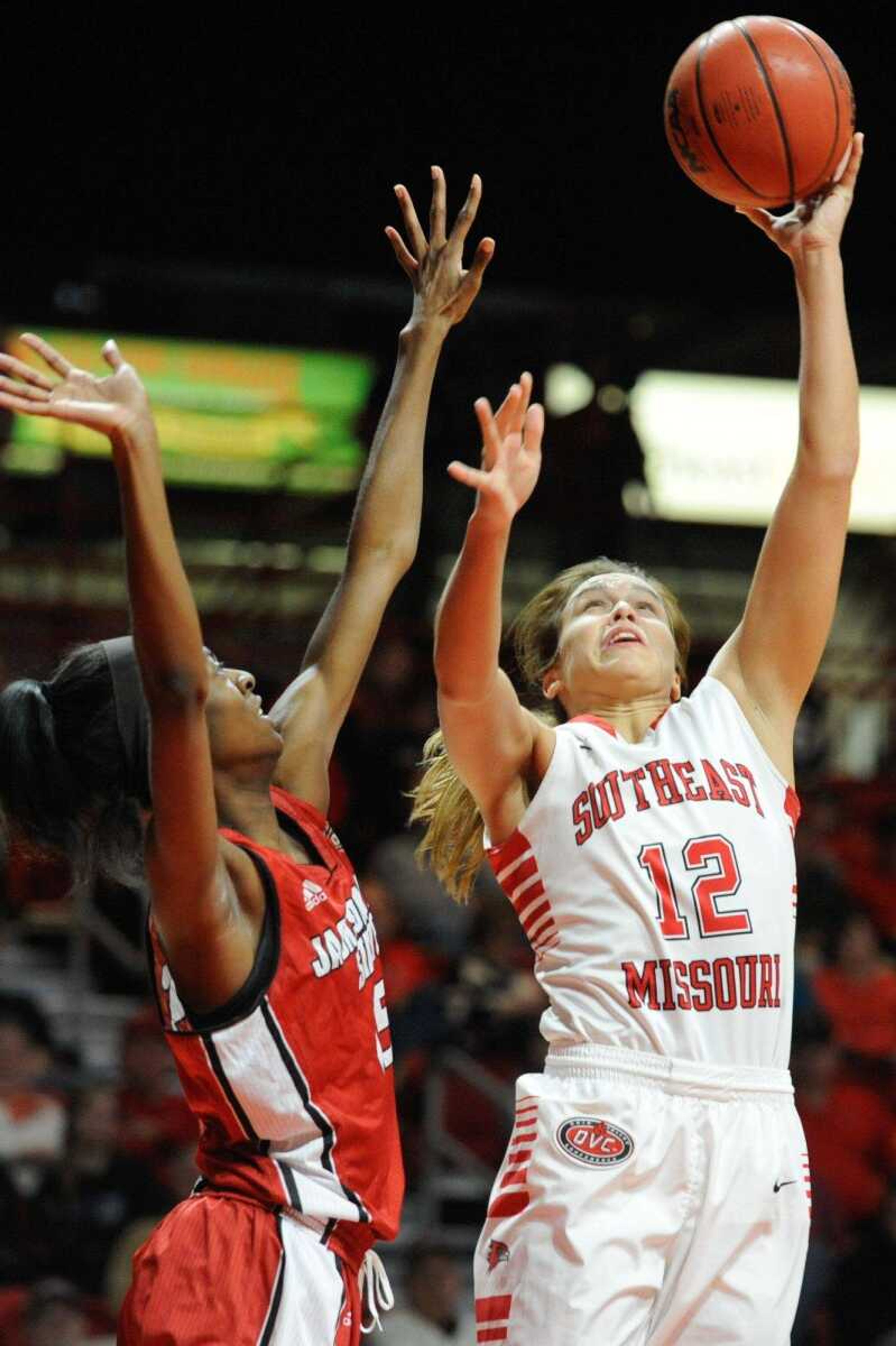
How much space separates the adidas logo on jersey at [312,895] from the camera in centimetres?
312

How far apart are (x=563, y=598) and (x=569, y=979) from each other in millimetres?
820

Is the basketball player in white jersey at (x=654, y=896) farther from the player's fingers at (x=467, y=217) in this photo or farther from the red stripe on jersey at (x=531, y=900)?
the player's fingers at (x=467, y=217)

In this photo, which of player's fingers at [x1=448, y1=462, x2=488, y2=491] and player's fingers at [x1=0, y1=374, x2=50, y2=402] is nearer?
player's fingers at [x1=0, y1=374, x2=50, y2=402]

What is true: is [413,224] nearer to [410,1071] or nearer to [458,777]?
[458,777]

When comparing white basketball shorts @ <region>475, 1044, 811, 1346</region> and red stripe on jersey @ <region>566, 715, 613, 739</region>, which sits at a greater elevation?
red stripe on jersey @ <region>566, 715, 613, 739</region>

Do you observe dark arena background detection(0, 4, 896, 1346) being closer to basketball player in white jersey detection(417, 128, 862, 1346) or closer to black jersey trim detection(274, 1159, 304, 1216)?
basketball player in white jersey detection(417, 128, 862, 1346)

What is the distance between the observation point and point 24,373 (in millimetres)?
2799

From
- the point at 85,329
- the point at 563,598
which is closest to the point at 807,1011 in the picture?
the point at 563,598

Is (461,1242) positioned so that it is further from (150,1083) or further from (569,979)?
(569,979)

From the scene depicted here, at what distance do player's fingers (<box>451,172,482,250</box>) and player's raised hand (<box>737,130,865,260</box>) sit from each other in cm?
54

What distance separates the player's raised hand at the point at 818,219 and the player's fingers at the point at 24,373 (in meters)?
1.56

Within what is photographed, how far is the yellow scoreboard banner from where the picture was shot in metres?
11.8

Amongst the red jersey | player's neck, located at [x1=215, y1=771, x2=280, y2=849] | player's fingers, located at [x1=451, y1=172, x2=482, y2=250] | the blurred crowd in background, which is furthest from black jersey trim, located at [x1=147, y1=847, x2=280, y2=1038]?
the blurred crowd in background

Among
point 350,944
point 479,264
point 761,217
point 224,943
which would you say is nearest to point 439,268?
point 479,264
